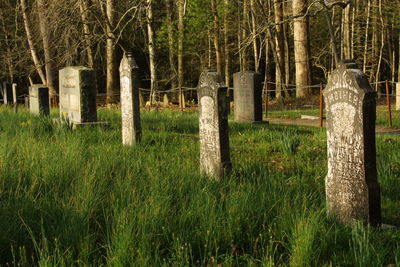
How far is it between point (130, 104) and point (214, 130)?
319 cm

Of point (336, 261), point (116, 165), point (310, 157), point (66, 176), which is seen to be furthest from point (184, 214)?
point (310, 157)

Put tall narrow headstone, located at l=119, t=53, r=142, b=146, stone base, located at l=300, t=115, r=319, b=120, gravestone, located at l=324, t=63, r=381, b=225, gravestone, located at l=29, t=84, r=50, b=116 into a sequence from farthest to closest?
stone base, located at l=300, t=115, r=319, b=120
gravestone, located at l=29, t=84, r=50, b=116
tall narrow headstone, located at l=119, t=53, r=142, b=146
gravestone, located at l=324, t=63, r=381, b=225

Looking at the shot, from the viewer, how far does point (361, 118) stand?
4.90 m

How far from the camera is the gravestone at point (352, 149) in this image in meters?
4.93

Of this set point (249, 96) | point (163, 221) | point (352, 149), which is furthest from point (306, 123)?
point (163, 221)

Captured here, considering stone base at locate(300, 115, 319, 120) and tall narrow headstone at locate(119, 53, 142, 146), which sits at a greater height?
tall narrow headstone at locate(119, 53, 142, 146)

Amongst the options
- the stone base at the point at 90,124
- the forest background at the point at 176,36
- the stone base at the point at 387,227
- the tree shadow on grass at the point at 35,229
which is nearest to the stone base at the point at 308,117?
the forest background at the point at 176,36

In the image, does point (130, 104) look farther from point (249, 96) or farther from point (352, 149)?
point (352, 149)

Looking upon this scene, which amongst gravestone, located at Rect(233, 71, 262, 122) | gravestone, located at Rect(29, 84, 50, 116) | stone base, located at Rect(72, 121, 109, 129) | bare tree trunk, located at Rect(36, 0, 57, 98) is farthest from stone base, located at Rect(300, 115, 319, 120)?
bare tree trunk, located at Rect(36, 0, 57, 98)

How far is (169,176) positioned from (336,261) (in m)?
2.16

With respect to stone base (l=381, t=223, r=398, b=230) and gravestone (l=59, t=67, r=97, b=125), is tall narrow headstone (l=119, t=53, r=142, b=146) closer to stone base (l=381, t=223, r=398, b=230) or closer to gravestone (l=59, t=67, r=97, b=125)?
gravestone (l=59, t=67, r=97, b=125)

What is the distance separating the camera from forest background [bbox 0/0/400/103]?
20125 mm

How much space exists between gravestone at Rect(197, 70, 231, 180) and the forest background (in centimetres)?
829

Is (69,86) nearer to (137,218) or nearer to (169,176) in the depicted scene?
(169,176)
